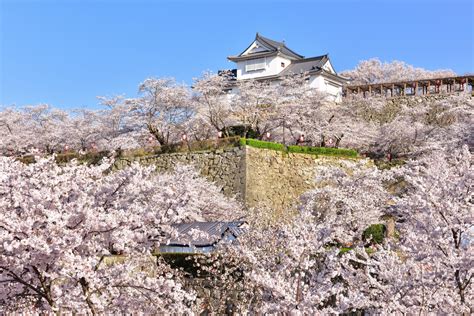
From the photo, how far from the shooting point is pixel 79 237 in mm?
6031

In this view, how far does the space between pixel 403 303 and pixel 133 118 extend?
1825 cm

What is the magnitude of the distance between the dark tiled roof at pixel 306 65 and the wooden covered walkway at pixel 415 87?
7.83ft

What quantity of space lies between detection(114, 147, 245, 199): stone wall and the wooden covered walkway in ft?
42.5

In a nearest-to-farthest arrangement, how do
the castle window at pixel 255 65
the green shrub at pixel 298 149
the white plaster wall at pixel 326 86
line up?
the green shrub at pixel 298 149
the white plaster wall at pixel 326 86
the castle window at pixel 255 65

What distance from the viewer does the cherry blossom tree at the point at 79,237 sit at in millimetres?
5914

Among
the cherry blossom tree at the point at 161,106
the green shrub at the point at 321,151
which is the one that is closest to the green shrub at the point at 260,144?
the green shrub at the point at 321,151

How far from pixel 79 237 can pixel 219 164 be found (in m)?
15.4

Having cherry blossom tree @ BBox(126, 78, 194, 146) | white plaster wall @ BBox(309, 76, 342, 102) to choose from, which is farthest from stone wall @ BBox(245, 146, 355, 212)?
white plaster wall @ BBox(309, 76, 342, 102)

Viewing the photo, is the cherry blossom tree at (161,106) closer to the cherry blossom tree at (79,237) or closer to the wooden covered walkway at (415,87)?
the wooden covered walkway at (415,87)

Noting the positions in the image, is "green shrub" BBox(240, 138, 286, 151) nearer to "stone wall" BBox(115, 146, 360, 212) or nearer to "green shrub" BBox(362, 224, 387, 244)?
"stone wall" BBox(115, 146, 360, 212)

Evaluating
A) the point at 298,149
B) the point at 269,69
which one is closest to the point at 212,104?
the point at 298,149

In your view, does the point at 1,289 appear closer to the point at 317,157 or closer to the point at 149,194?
the point at 149,194

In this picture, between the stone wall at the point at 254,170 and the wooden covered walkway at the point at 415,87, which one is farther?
the wooden covered walkway at the point at 415,87

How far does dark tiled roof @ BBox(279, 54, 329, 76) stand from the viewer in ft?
103
